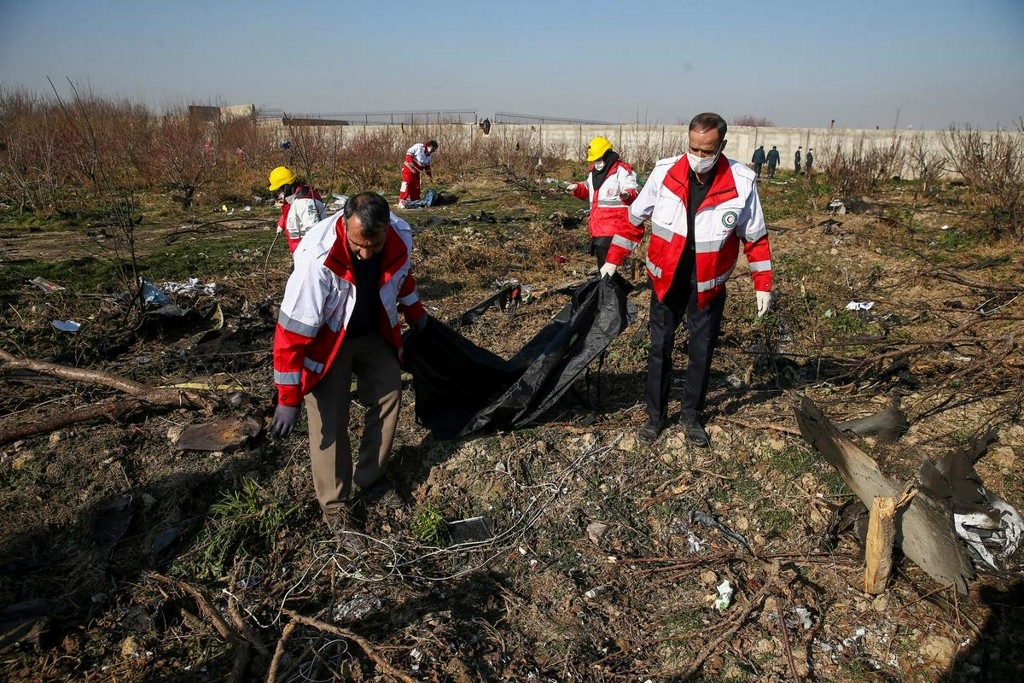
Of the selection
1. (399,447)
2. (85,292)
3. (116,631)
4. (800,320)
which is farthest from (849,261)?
(85,292)

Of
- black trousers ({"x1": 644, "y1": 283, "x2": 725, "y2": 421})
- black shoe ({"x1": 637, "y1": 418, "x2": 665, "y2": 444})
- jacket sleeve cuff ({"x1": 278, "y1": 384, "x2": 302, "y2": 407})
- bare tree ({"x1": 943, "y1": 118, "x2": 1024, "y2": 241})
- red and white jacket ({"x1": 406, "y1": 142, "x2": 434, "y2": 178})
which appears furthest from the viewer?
red and white jacket ({"x1": 406, "y1": 142, "x2": 434, "y2": 178})

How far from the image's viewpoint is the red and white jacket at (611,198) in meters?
5.53

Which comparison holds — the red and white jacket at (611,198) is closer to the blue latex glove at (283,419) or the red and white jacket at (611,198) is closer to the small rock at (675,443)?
the small rock at (675,443)

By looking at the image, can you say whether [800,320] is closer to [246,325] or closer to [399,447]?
[399,447]

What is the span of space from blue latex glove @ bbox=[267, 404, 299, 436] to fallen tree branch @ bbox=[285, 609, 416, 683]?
2.49 feet

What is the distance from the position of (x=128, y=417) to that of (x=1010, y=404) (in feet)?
17.2

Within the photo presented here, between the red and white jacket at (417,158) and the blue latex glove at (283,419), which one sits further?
the red and white jacket at (417,158)

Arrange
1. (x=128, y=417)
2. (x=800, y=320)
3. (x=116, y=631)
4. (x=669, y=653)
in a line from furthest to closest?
1. (x=800, y=320)
2. (x=128, y=417)
3. (x=116, y=631)
4. (x=669, y=653)

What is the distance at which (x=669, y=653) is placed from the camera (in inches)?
96.4

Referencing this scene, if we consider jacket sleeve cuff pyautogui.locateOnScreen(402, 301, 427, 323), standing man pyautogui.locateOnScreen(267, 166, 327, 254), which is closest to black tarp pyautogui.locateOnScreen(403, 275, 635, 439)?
jacket sleeve cuff pyautogui.locateOnScreen(402, 301, 427, 323)

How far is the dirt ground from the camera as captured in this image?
2.42 metres

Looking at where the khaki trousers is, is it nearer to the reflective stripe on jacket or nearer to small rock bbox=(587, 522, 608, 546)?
small rock bbox=(587, 522, 608, 546)

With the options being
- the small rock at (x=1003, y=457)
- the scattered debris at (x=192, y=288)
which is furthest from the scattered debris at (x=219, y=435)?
the small rock at (x=1003, y=457)

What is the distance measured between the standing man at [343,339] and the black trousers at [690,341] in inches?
52.7
